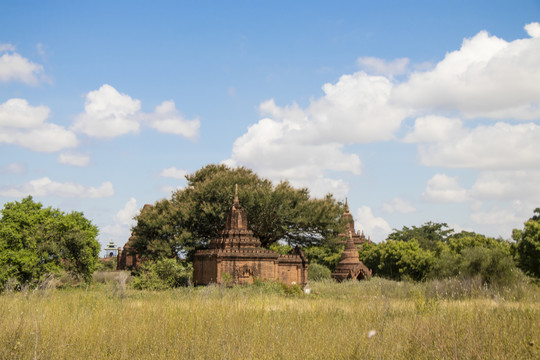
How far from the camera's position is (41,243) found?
89.1 feet

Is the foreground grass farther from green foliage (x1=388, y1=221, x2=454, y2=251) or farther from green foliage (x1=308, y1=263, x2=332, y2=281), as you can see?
green foliage (x1=388, y1=221, x2=454, y2=251)

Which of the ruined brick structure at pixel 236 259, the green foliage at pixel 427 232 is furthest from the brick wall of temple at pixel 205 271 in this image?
the green foliage at pixel 427 232

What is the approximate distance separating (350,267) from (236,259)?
13413 mm

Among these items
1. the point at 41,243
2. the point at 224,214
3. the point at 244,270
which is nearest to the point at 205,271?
the point at 244,270

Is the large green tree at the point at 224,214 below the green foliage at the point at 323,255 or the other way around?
the other way around

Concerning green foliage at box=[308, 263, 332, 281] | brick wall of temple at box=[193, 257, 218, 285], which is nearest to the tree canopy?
green foliage at box=[308, 263, 332, 281]

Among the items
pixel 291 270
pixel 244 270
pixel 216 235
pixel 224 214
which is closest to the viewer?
pixel 244 270

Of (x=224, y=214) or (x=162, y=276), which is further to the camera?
(x=224, y=214)

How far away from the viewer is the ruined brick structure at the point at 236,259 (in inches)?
1141

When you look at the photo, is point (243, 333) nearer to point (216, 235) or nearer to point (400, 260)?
point (216, 235)

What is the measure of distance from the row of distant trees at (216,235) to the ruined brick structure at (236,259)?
5.96ft

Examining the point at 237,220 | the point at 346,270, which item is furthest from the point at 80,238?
the point at 346,270

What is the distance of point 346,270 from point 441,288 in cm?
2398

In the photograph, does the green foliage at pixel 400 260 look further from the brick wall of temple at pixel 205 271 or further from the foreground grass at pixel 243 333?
the foreground grass at pixel 243 333
